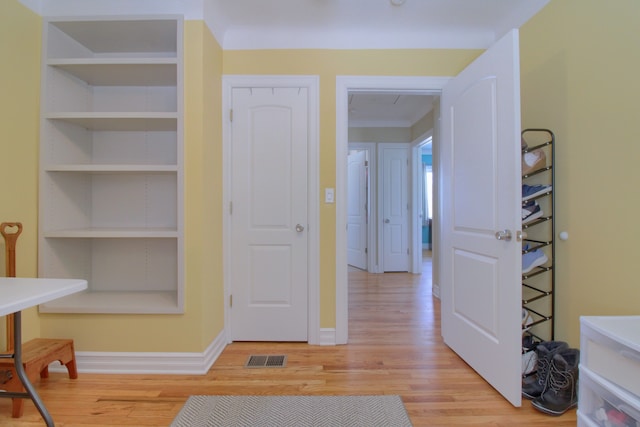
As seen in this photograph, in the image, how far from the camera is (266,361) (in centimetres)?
206

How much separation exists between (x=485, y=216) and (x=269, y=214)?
148 cm

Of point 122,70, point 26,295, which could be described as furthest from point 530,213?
point 122,70

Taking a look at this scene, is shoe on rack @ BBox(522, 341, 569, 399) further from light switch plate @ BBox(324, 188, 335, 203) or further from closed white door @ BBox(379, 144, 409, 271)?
closed white door @ BBox(379, 144, 409, 271)

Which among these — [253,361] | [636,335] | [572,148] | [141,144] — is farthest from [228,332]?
[572,148]

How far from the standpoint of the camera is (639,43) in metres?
1.38

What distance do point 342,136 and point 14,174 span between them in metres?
2.09

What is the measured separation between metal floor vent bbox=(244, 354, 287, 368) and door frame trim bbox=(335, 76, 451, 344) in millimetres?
468

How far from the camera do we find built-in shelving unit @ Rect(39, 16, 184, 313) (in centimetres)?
190

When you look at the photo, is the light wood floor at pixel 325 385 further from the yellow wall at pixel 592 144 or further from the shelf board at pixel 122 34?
the shelf board at pixel 122 34

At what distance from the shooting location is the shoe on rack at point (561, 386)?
154 cm

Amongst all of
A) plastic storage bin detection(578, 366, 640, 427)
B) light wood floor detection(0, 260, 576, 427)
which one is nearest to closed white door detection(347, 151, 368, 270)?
light wood floor detection(0, 260, 576, 427)

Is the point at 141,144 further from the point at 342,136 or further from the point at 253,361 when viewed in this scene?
the point at 253,361

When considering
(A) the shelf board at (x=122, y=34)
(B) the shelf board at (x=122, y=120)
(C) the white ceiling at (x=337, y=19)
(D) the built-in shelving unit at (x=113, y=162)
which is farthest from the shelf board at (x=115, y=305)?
(C) the white ceiling at (x=337, y=19)

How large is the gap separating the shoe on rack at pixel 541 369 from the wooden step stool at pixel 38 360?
8.63 ft
